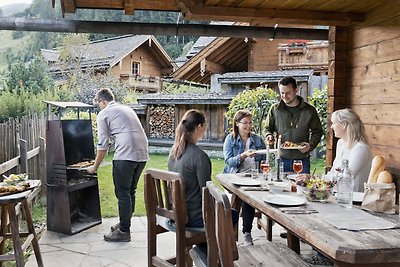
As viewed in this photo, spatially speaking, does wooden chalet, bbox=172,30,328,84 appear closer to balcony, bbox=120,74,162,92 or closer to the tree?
the tree

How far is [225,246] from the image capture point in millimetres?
1903

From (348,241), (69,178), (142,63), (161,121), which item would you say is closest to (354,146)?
(348,241)

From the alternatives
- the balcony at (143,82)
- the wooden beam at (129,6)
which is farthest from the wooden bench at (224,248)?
the balcony at (143,82)

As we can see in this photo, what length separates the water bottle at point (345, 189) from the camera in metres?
2.49

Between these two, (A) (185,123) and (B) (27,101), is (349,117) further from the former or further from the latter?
(B) (27,101)

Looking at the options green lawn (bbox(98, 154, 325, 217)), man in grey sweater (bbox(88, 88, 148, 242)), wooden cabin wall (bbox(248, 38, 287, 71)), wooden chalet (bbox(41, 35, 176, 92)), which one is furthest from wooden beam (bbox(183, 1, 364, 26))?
wooden chalet (bbox(41, 35, 176, 92))

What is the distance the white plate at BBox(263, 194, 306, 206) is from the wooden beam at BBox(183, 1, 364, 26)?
1.98 metres

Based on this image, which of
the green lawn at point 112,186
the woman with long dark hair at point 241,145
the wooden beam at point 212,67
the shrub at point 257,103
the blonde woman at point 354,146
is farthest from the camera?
the wooden beam at point 212,67

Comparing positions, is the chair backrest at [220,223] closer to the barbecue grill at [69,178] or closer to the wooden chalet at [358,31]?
the wooden chalet at [358,31]

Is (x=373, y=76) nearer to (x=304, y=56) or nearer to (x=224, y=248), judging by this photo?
(x=224, y=248)

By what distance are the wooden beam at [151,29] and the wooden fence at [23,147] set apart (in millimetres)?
1391

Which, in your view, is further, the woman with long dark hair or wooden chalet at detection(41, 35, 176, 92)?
wooden chalet at detection(41, 35, 176, 92)

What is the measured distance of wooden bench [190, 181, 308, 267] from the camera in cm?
188

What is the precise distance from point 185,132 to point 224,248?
3.95 ft
